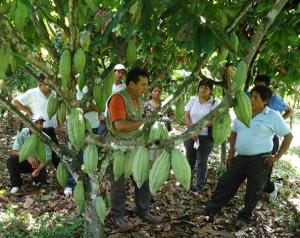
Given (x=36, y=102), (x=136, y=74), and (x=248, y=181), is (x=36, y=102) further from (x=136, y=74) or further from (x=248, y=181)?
(x=248, y=181)

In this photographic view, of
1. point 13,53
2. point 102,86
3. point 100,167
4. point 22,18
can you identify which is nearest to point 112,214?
point 100,167

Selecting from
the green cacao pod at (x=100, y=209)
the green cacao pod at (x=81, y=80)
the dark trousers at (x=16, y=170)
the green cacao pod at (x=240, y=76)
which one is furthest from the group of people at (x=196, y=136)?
the green cacao pod at (x=240, y=76)

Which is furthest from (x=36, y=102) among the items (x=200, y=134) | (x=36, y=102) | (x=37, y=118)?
(x=200, y=134)

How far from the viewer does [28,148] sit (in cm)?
187

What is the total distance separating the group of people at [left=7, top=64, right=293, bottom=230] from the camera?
2.66 meters

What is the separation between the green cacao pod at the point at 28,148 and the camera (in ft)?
6.05

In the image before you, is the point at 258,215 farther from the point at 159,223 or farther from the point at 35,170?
the point at 35,170

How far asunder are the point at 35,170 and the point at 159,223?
1.63m

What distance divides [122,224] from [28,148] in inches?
59.9

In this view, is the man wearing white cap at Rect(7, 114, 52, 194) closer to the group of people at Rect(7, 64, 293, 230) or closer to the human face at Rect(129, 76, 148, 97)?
the group of people at Rect(7, 64, 293, 230)

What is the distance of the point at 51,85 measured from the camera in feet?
6.07

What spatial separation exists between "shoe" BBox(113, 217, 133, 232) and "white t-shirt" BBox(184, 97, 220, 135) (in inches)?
54.4

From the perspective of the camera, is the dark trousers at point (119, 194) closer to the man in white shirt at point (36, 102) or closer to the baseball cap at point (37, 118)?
the baseball cap at point (37, 118)

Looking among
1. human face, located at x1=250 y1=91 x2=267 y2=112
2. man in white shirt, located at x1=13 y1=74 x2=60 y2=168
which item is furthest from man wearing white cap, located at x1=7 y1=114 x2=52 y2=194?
human face, located at x1=250 y1=91 x2=267 y2=112
